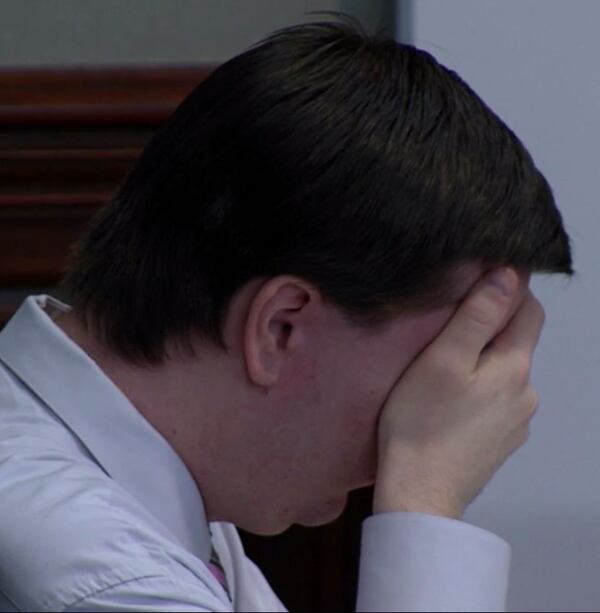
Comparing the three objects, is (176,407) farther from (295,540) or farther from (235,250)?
(295,540)

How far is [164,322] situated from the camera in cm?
104

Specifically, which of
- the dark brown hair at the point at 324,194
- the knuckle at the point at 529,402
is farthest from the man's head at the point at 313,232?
the knuckle at the point at 529,402

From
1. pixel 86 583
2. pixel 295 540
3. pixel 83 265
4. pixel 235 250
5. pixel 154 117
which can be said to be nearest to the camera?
pixel 86 583

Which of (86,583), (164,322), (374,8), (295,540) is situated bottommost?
(295,540)

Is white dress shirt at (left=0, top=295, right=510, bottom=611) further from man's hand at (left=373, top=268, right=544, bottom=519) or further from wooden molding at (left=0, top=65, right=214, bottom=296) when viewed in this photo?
wooden molding at (left=0, top=65, right=214, bottom=296)

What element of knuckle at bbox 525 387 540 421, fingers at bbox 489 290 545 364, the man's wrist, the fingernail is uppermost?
the fingernail

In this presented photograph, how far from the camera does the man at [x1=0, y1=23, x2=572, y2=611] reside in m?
0.98

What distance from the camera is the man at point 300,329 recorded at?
0.98 meters

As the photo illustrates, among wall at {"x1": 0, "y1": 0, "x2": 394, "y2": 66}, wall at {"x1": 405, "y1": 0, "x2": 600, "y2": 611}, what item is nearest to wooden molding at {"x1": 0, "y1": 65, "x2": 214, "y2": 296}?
wall at {"x1": 0, "y1": 0, "x2": 394, "y2": 66}

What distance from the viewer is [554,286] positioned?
5.28 feet

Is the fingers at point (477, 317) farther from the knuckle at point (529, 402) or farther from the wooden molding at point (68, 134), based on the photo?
the wooden molding at point (68, 134)

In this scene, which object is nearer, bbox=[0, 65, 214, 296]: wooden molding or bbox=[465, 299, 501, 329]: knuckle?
bbox=[465, 299, 501, 329]: knuckle

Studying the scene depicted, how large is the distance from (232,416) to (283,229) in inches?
Result: 5.9

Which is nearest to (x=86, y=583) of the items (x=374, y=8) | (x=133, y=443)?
(x=133, y=443)
